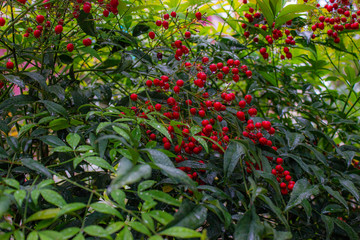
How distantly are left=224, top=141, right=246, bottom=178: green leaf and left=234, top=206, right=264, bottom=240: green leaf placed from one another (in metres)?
0.10

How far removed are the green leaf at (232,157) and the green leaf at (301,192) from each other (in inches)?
5.1

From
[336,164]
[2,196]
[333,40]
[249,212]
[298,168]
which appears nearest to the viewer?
[2,196]

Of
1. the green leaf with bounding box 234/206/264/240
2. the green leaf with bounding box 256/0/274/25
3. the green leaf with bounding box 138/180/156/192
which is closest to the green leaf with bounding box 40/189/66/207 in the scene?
the green leaf with bounding box 138/180/156/192

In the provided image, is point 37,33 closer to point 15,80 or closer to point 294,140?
point 15,80

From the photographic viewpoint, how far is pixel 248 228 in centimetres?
49

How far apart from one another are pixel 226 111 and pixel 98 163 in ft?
1.42

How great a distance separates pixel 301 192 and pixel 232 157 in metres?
0.16

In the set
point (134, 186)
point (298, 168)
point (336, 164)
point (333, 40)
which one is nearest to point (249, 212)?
point (134, 186)

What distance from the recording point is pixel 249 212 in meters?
0.52

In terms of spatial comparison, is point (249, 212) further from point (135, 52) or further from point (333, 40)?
point (333, 40)

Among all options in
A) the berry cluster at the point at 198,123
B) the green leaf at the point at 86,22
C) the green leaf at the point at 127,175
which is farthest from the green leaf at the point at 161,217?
the green leaf at the point at 86,22

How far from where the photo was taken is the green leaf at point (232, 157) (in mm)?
593

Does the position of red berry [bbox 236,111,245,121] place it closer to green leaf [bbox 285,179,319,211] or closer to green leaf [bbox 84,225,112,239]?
green leaf [bbox 285,179,319,211]

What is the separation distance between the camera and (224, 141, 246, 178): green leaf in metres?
0.59
